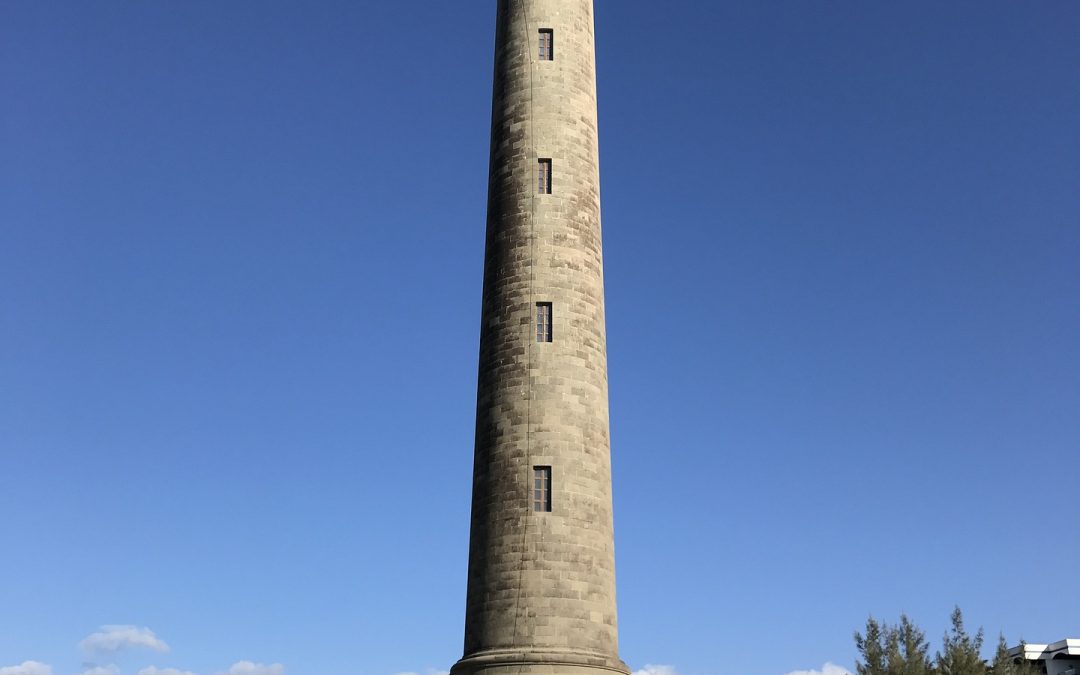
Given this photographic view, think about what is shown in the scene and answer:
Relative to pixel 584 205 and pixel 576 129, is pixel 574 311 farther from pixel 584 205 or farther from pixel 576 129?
pixel 576 129

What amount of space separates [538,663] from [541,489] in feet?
13.8

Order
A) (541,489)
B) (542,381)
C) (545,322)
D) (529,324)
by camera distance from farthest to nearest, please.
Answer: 1. (545,322)
2. (529,324)
3. (542,381)
4. (541,489)

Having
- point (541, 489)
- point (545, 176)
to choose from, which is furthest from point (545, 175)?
point (541, 489)

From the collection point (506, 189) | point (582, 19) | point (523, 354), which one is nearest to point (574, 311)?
point (523, 354)

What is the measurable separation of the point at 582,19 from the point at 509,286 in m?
9.65

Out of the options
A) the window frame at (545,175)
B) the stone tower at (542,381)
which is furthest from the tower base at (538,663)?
the window frame at (545,175)

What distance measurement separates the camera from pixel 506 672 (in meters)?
24.0

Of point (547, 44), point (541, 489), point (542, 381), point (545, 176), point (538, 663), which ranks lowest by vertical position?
point (538, 663)

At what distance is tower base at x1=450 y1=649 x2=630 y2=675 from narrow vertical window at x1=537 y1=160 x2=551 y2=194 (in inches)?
495

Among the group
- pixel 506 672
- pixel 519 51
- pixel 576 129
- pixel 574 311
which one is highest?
pixel 519 51

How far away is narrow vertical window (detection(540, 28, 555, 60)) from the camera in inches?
1215

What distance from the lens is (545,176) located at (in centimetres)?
2925

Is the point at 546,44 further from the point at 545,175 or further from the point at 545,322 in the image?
the point at 545,322

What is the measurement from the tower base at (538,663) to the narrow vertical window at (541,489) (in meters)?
3.46
